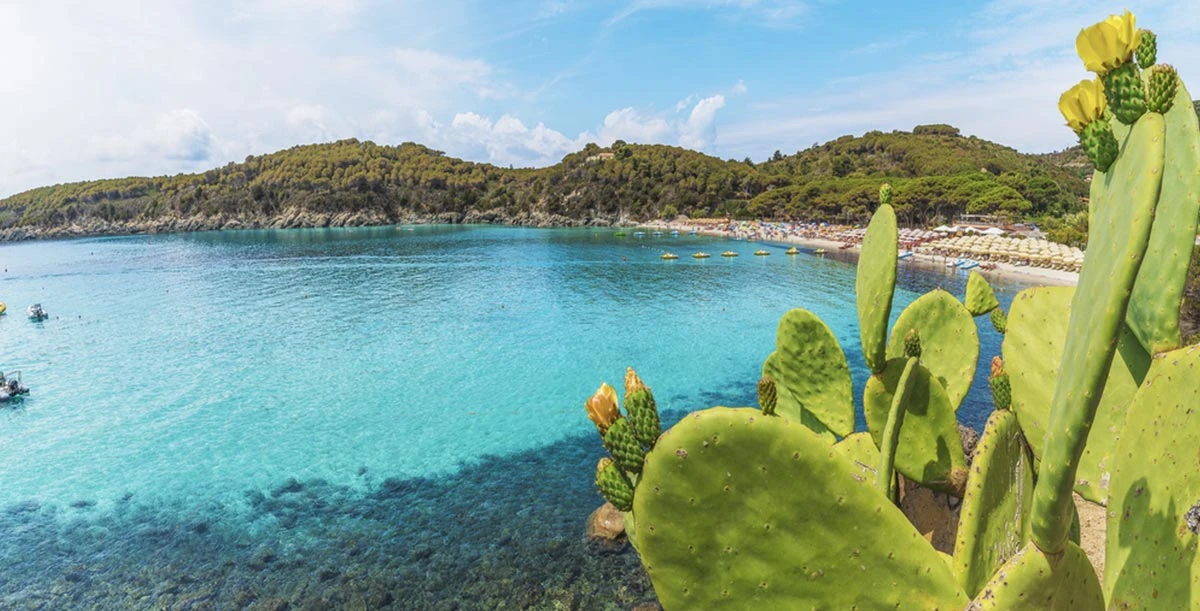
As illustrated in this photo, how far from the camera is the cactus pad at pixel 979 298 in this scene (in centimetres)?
370

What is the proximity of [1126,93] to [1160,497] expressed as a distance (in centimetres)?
108

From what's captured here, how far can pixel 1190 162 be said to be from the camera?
1398mm

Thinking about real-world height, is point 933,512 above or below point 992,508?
below

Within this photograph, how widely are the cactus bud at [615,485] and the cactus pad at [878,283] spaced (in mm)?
1612

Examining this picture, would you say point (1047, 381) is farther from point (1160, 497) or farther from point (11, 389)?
point (11, 389)

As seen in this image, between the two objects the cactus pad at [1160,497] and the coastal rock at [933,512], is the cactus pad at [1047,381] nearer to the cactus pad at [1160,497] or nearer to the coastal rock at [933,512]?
the cactus pad at [1160,497]

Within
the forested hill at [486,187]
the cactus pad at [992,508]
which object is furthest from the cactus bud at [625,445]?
the forested hill at [486,187]

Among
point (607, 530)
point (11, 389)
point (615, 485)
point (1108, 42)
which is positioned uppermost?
point (1108, 42)

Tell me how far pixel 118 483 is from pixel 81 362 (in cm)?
1059

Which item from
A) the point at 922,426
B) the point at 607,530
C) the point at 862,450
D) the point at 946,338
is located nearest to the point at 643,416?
the point at 922,426

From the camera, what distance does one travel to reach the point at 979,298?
3.76m

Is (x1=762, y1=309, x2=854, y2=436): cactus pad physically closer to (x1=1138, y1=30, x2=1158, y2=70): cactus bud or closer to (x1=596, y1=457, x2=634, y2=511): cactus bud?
(x1=596, y1=457, x2=634, y2=511): cactus bud

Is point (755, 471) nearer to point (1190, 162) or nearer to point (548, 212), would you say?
point (1190, 162)

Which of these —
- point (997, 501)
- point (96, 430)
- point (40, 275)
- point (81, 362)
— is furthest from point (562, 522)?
point (40, 275)
